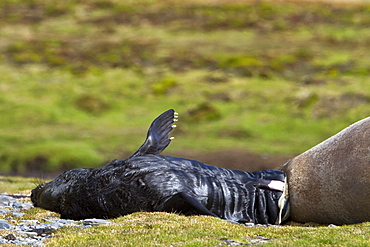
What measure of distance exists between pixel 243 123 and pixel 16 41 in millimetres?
54513

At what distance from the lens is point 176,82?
177 feet

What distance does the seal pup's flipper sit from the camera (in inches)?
515

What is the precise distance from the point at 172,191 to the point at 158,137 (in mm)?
2105

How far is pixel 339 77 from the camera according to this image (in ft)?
177

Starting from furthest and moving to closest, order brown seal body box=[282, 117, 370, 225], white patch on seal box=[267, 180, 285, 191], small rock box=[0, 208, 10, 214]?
small rock box=[0, 208, 10, 214] → white patch on seal box=[267, 180, 285, 191] → brown seal body box=[282, 117, 370, 225]

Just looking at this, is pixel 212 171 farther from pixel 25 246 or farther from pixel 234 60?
pixel 234 60

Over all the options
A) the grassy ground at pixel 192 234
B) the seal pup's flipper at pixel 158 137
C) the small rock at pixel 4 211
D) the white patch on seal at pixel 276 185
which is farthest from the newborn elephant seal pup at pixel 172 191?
the small rock at pixel 4 211

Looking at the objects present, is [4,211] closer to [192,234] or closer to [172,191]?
[172,191]

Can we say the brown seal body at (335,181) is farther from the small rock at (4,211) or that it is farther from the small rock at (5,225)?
the small rock at (4,211)

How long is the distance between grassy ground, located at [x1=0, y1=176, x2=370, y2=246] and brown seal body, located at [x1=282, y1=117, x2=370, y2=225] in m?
0.86

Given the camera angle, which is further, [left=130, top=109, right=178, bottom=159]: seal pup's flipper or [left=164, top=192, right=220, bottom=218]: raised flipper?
[left=130, top=109, right=178, bottom=159]: seal pup's flipper

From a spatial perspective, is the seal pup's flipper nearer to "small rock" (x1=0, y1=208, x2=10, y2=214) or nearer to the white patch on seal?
the white patch on seal

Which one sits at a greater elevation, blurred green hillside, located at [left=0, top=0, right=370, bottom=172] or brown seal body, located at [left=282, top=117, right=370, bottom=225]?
brown seal body, located at [left=282, top=117, right=370, bottom=225]

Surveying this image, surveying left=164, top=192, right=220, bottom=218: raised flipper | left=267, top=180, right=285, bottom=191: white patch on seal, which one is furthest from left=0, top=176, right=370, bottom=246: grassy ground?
left=267, top=180, right=285, bottom=191: white patch on seal
